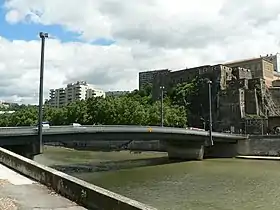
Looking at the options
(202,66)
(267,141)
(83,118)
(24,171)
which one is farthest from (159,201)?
(202,66)

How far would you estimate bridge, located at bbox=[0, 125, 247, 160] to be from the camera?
3703 cm

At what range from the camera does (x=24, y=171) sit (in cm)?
1767

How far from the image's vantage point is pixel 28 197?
39.8 feet

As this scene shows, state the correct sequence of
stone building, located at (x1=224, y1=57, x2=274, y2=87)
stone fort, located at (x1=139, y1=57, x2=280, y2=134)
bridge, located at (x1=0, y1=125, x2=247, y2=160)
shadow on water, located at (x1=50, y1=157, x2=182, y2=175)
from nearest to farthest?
bridge, located at (x1=0, y1=125, x2=247, y2=160), shadow on water, located at (x1=50, y1=157, x2=182, y2=175), stone fort, located at (x1=139, y1=57, x2=280, y2=134), stone building, located at (x1=224, y1=57, x2=274, y2=87)

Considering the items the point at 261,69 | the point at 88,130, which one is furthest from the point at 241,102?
the point at 88,130

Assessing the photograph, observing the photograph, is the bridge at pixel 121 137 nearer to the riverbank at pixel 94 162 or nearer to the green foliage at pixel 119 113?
the riverbank at pixel 94 162

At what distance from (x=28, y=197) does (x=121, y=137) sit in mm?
36118

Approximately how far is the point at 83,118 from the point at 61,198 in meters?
94.3

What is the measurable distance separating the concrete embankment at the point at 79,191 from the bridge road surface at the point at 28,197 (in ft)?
0.69

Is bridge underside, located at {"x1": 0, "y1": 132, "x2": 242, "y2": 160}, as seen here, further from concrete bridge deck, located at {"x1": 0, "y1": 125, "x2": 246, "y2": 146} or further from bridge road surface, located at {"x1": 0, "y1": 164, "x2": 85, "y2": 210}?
bridge road surface, located at {"x1": 0, "y1": 164, "x2": 85, "y2": 210}

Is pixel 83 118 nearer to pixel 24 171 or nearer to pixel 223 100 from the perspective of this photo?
pixel 223 100

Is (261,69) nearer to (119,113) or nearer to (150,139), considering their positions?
(119,113)

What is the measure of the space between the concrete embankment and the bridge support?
4591 cm

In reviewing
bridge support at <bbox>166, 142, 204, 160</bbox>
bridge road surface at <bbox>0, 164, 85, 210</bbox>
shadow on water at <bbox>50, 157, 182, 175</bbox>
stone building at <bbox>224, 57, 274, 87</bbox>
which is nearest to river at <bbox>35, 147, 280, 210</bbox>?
shadow on water at <bbox>50, 157, 182, 175</bbox>
